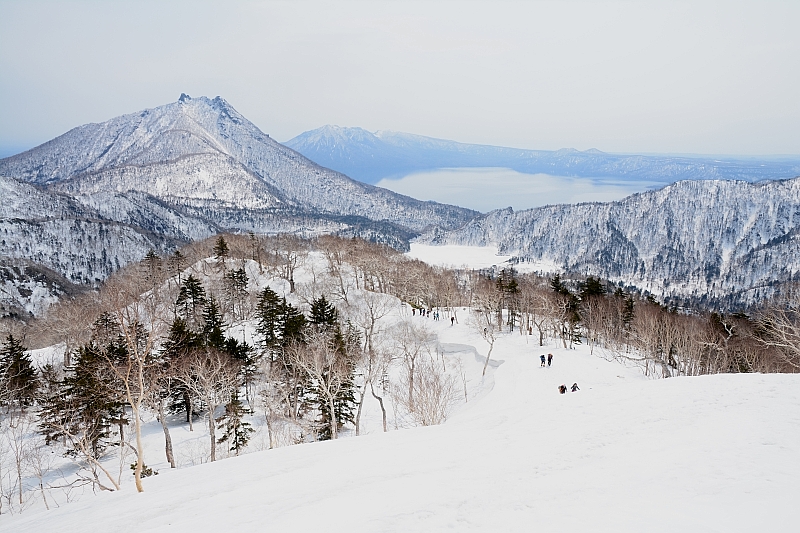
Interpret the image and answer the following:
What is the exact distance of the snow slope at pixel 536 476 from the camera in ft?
29.7

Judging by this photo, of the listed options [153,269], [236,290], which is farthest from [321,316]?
[153,269]

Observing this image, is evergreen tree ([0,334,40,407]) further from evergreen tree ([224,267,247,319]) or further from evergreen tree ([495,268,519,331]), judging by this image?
evergreen tree ([495,268,519,331])

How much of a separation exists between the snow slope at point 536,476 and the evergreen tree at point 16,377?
34.7m

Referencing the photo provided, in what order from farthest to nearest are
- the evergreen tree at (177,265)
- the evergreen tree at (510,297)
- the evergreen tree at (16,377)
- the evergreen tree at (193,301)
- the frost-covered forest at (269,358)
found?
1. the evergreen tree at (177,265)
2. the evergreen tree at (510,297)
3. the evergreen tree at (193,301)
4. the evergreen tree at (16,377)
5. the frost-covered forest at (269,358)

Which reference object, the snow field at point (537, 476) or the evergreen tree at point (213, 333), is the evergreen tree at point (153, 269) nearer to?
the evergreen tree at point (213, 333)

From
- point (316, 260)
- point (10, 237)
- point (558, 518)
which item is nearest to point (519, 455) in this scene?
point (558, 518)

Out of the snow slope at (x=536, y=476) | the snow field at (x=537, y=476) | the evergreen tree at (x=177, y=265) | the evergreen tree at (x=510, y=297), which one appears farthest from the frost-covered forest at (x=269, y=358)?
the snow field at (x=537, y=476)

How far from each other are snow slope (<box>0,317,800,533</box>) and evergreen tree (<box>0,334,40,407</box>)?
3473 centimetres

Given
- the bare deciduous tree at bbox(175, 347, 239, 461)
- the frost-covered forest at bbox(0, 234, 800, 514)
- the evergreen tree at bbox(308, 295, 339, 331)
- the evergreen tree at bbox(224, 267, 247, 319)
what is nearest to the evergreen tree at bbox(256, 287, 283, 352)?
the frost-covered forest at bbox(0, 234, 800, 514)

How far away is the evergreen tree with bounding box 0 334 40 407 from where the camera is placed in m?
39.4

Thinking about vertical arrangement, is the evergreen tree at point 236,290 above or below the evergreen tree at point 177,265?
below

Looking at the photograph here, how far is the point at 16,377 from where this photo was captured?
1598 inches

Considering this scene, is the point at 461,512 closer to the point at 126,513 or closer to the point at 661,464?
the point at 661,464

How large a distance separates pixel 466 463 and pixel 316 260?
79.4 metres
